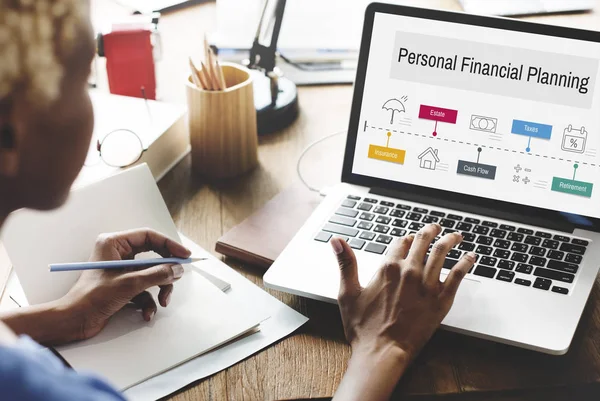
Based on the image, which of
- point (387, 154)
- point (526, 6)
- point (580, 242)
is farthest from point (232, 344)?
point (526, 6)

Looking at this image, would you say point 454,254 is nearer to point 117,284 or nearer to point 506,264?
point 506,264

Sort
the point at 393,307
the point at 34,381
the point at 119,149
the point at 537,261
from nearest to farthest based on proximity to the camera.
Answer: the point at 34,381, the point at 393,307, the point at 537,261, the point at 119,149

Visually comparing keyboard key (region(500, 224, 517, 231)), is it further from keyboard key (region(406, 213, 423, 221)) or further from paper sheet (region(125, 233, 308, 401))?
paper sheet (region(125, 233, 308, 401))

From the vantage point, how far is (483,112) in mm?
1028

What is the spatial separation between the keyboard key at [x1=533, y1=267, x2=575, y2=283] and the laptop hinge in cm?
10

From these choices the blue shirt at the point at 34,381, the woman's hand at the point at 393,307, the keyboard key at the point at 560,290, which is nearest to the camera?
the blue shirt at the point at 34,381

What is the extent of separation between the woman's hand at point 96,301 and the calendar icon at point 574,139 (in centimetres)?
56

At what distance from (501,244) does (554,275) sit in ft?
0.28

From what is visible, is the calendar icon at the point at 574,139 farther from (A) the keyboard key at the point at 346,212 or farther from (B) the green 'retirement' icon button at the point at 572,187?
(A) the keyboard key at the point at 346,212

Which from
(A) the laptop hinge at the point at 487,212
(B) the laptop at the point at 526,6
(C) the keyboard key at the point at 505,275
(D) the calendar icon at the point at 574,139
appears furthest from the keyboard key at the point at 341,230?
(B) the laptop at the point at 526,6

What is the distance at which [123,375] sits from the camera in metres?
0.82

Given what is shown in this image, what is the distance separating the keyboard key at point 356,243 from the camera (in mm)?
993

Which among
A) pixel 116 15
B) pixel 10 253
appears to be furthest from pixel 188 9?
pixel 10 253

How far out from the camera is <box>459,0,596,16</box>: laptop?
1.76 m
